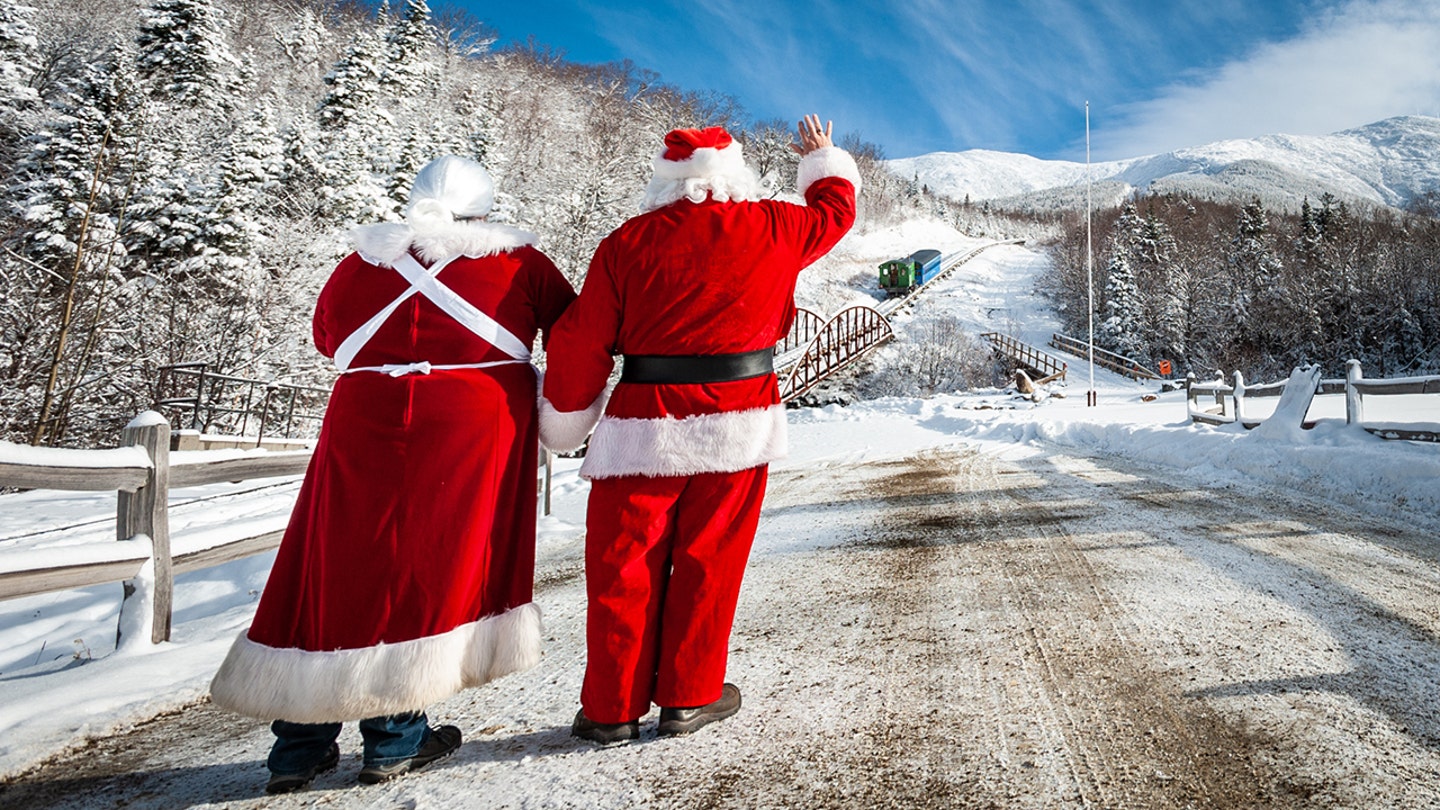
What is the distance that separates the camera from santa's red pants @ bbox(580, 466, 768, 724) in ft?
5.87

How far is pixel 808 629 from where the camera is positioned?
270cm

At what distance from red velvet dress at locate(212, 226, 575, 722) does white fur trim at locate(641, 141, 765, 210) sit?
553 millimetres

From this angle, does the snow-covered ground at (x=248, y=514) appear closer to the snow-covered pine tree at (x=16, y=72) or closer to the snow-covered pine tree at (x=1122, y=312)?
the snow-covered pine tree at (x=16, y=72)

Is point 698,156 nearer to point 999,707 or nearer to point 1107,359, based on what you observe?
point 999,707

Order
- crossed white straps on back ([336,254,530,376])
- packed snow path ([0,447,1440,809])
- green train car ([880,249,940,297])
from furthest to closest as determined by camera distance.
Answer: green train car ([880,249,940,297])
crossed white straps on back ([336,254,530,376])
packed snow path ([0,447,1440,809])

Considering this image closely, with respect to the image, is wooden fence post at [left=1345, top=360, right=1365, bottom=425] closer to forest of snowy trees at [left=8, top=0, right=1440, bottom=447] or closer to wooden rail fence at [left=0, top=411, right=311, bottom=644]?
forest of snowy trees at [left=8, top=0, right=1440, bottom=447]

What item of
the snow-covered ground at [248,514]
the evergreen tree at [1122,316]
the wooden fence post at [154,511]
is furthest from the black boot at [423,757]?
the evergreen tree at [1122,316]

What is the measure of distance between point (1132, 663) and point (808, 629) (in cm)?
115

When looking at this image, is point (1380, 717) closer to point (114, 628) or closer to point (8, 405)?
point (114, 628)

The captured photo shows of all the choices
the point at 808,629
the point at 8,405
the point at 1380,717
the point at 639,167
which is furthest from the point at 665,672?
the point at 639,167

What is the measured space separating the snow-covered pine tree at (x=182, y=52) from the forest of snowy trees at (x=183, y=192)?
7cm

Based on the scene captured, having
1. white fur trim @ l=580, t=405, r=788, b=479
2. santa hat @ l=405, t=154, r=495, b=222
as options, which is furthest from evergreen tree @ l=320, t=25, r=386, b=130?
white fur trim @ l=580, t=405, r=788, b=479

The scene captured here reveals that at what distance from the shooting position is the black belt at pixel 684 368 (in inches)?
75.2

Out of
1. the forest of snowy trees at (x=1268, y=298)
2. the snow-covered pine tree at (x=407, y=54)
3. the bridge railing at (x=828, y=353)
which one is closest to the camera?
the bridge railing at (x=828, y=353)
